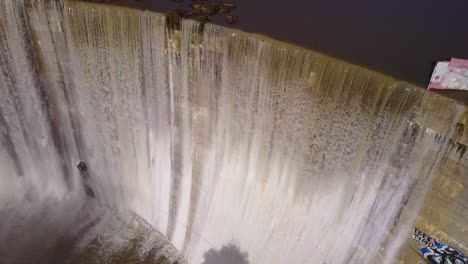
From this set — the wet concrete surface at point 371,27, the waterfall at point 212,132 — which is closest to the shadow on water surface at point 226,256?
the waterfall at point 212,132

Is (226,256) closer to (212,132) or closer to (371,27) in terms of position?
(212,132)

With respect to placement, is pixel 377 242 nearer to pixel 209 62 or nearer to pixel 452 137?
pixel 452 137

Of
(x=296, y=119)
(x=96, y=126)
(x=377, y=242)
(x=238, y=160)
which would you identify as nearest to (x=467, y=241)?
(x=377, y=242)

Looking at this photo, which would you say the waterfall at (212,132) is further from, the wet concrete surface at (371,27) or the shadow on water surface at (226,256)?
the wet concrete surface at (371,27)

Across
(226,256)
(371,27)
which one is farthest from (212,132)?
(371,27)

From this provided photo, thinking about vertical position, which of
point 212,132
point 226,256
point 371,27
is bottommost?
point 226,256

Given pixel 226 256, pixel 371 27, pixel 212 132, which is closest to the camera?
pixel 212 132
